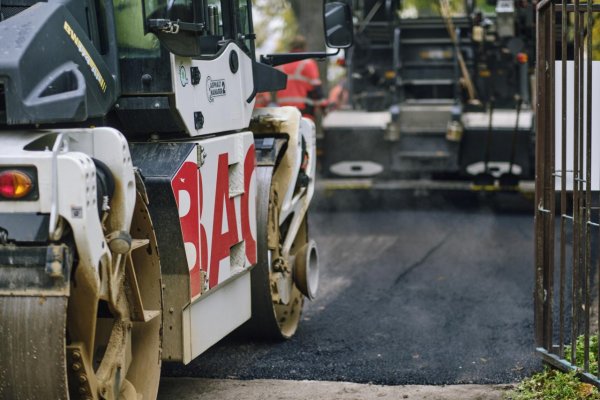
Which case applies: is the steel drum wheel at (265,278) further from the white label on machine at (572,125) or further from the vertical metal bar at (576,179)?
the vertical metal bar at (576,179)

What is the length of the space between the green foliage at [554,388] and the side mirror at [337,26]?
2.18 metres

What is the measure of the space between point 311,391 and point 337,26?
2107mm

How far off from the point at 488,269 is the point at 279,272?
3317 millimetres

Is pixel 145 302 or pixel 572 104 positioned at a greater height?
pixel 572 104

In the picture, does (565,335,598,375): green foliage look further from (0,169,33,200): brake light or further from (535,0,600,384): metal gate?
(0,169,33,200): brake light

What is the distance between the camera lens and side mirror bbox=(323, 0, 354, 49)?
6414mm

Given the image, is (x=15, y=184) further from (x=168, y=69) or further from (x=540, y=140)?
(x=540, y=140)

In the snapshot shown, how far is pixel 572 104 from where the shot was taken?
5.43 meters

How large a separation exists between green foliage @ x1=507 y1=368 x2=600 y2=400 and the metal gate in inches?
2.4

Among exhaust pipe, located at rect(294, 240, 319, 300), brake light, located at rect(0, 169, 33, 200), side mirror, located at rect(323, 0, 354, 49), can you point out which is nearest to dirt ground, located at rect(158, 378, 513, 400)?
exhaust pipe, located at rect(294, 240, 319, 300)

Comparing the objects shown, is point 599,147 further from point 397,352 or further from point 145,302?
point 145,302

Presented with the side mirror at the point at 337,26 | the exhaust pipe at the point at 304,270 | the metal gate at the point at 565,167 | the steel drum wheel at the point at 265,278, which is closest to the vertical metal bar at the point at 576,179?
the metal gate at the point at 565,167

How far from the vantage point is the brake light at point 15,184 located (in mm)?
3859

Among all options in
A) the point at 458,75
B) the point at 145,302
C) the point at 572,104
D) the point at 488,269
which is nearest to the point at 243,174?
the point at 145,302
